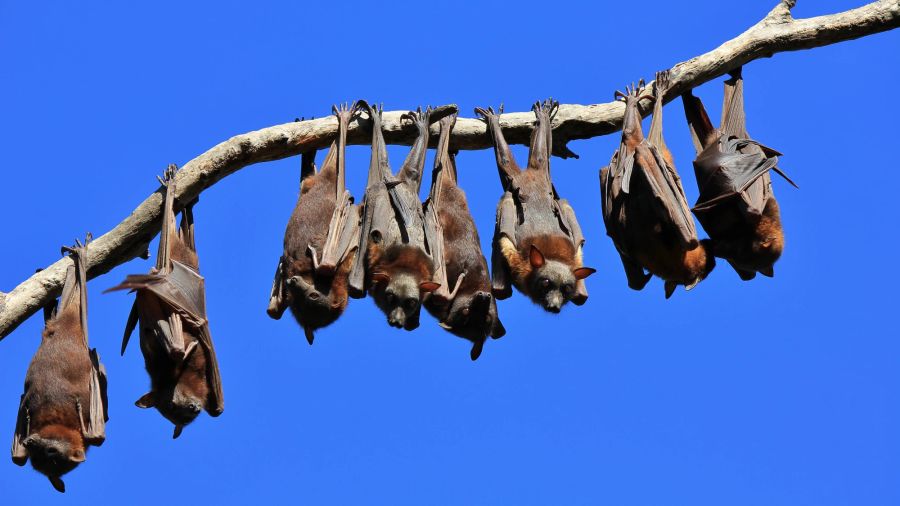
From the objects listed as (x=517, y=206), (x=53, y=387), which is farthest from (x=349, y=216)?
(x=53, y=387)

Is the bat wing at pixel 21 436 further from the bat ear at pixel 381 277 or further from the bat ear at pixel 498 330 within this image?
the bat ear at pixel 498 330

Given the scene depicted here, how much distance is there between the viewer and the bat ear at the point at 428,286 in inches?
521

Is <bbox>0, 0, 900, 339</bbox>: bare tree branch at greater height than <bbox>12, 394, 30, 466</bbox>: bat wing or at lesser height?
greater

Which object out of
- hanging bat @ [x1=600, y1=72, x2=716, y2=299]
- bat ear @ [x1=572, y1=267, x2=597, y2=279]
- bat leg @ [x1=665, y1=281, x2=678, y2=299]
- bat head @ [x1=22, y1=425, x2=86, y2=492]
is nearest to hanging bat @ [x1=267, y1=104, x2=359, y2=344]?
bat ear @ [x1=572, y1=267, x2=597, y2=279]

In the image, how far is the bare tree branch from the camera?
13.8 meters

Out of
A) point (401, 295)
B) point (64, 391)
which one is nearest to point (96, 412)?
point (64, 391)

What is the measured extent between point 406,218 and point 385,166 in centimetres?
67

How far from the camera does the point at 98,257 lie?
45.6 ft

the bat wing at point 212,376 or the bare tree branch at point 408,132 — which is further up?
the bare tree branch at point 408,132

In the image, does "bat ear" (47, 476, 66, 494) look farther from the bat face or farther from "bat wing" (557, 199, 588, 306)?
"bat wing" (557, 199, 588, 306)

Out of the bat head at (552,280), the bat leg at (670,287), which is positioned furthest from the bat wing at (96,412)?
the bat leg at (670,287)

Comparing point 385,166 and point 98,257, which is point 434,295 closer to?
point 385,166

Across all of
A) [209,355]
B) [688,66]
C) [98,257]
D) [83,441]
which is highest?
[688,66]

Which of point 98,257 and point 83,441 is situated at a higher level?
point 98,257
